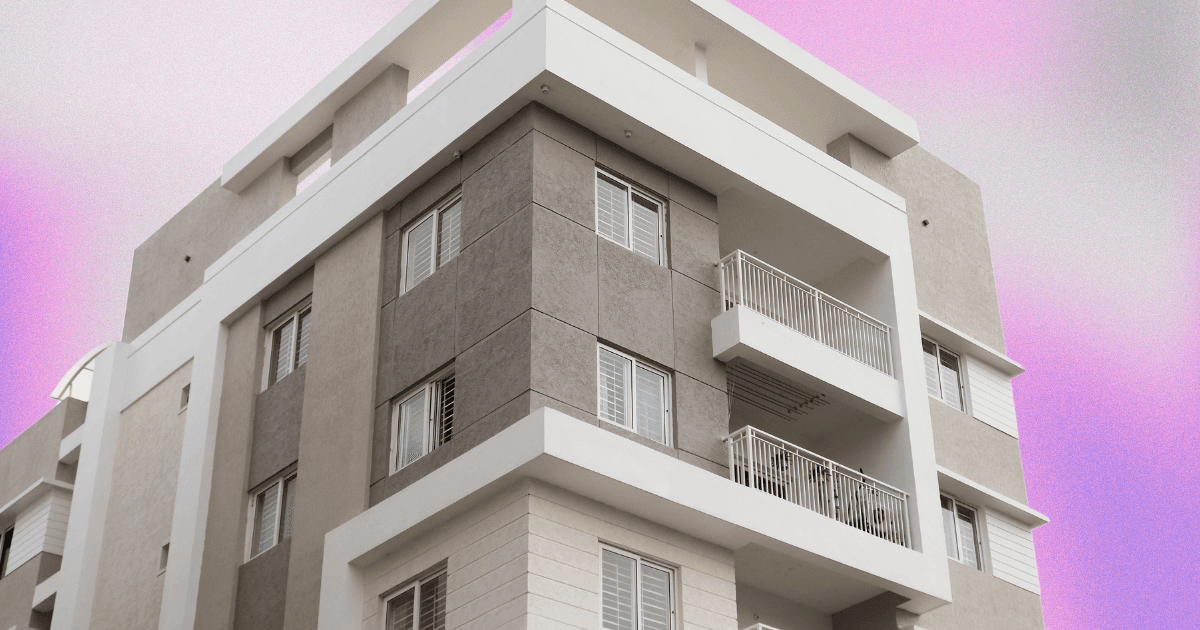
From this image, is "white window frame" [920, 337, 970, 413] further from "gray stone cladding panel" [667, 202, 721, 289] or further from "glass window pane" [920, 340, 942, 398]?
"gray stone cladding panel" [667, 202, 721, 289]

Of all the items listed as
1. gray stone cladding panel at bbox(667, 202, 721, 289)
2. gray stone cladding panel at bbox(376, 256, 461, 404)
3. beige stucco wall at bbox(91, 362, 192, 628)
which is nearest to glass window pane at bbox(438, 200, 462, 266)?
gray stone cladding panel at bbox(376, 256, 461, 404)

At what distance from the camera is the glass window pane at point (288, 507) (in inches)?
1052

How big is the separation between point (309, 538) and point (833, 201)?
1178 cm

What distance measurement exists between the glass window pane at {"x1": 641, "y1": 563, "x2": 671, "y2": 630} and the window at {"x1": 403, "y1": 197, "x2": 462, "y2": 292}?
6530mm

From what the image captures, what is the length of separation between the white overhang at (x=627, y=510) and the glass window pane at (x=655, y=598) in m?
0.84

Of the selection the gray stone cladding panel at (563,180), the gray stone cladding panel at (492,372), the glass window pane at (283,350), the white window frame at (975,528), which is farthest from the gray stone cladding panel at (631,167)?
the white window frame at (975,528)

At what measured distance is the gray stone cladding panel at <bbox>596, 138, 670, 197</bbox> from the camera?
25484 mm

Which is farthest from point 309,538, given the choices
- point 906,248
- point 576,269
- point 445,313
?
point 906,248

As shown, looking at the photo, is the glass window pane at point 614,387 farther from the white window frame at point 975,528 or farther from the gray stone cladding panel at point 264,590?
the white window frame at point 975,528

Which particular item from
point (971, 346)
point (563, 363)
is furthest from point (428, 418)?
point (971, 346)

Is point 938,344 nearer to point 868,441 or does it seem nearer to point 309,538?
point 868,441

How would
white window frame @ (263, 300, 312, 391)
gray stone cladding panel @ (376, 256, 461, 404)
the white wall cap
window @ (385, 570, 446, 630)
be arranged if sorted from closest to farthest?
1. window @ (385, 570, 446, 630)
2. gray stone cladding panel @ (376, 256, 461, 404)
3. white window frame @ (263, 300, 312, 391)
4. the white wall cap

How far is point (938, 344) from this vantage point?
31609mm

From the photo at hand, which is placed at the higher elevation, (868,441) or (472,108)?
(472,108)
